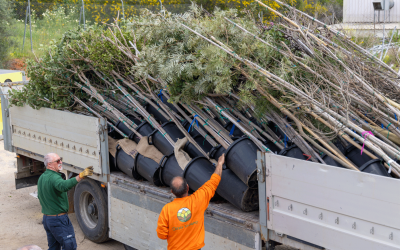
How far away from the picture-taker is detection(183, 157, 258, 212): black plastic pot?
13.1 ft

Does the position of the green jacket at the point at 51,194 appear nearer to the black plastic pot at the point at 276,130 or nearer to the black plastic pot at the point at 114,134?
the black plastic pot at the point at 114,134

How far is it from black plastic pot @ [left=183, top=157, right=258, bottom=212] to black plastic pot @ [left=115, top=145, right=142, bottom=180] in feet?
3.54

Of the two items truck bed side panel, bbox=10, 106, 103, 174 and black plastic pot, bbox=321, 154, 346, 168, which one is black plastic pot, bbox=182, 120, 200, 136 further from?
black plastic pot, bbox=321, 154, 346, 168

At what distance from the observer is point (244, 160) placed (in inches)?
156

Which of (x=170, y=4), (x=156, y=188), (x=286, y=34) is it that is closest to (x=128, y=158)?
(x=156, y=188)

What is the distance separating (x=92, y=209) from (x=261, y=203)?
10.4 ft

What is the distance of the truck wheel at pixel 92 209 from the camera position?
18.5 feet

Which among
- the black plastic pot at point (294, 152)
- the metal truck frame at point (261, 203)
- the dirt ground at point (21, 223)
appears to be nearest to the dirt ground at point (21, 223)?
the dirt ground at point (21, 223)

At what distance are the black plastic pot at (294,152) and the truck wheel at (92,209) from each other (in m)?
2.85

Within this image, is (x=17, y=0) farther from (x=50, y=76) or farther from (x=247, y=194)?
(x=247, y=194)

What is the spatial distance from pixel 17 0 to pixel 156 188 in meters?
20.8

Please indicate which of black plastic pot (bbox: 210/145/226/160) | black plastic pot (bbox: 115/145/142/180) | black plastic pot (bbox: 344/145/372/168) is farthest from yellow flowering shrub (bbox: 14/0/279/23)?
black plastic pot (bbox: 344/145/372/168)

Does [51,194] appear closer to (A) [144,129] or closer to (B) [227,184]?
(A) [144,129]

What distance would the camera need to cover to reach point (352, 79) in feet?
13.4
